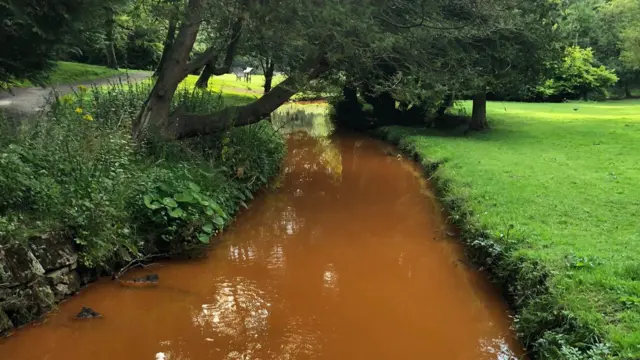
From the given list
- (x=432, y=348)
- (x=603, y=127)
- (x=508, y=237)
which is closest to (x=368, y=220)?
(x=508, y=237)

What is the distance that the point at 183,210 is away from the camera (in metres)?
8.08

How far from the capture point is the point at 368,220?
10.5m

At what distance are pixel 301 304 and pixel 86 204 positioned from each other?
2779 millimetres

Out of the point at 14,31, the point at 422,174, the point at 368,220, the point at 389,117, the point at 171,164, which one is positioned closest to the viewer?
the point at 14,31

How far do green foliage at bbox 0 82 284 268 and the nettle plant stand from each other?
1 cm

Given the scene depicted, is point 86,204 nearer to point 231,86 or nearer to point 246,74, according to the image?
point 231,86

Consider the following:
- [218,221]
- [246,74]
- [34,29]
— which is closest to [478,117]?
[218,221]

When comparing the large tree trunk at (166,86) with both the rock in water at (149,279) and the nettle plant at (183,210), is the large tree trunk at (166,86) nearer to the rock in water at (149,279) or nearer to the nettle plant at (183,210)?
the nettle plant at (183,210)

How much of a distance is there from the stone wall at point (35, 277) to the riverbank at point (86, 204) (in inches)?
0.4

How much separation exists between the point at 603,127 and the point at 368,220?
13527 millimetres

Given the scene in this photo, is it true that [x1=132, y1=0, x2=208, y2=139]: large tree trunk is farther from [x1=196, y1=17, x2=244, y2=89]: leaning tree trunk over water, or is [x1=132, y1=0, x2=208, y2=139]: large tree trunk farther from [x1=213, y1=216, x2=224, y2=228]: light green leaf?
[x1=213, y1=216, x2=224, y2=228]: light green leaf

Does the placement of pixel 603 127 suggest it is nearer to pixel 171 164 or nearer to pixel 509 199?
pixel 509 199

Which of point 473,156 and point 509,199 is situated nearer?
point 509,199

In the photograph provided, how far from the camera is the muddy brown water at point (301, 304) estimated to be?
215 inches
